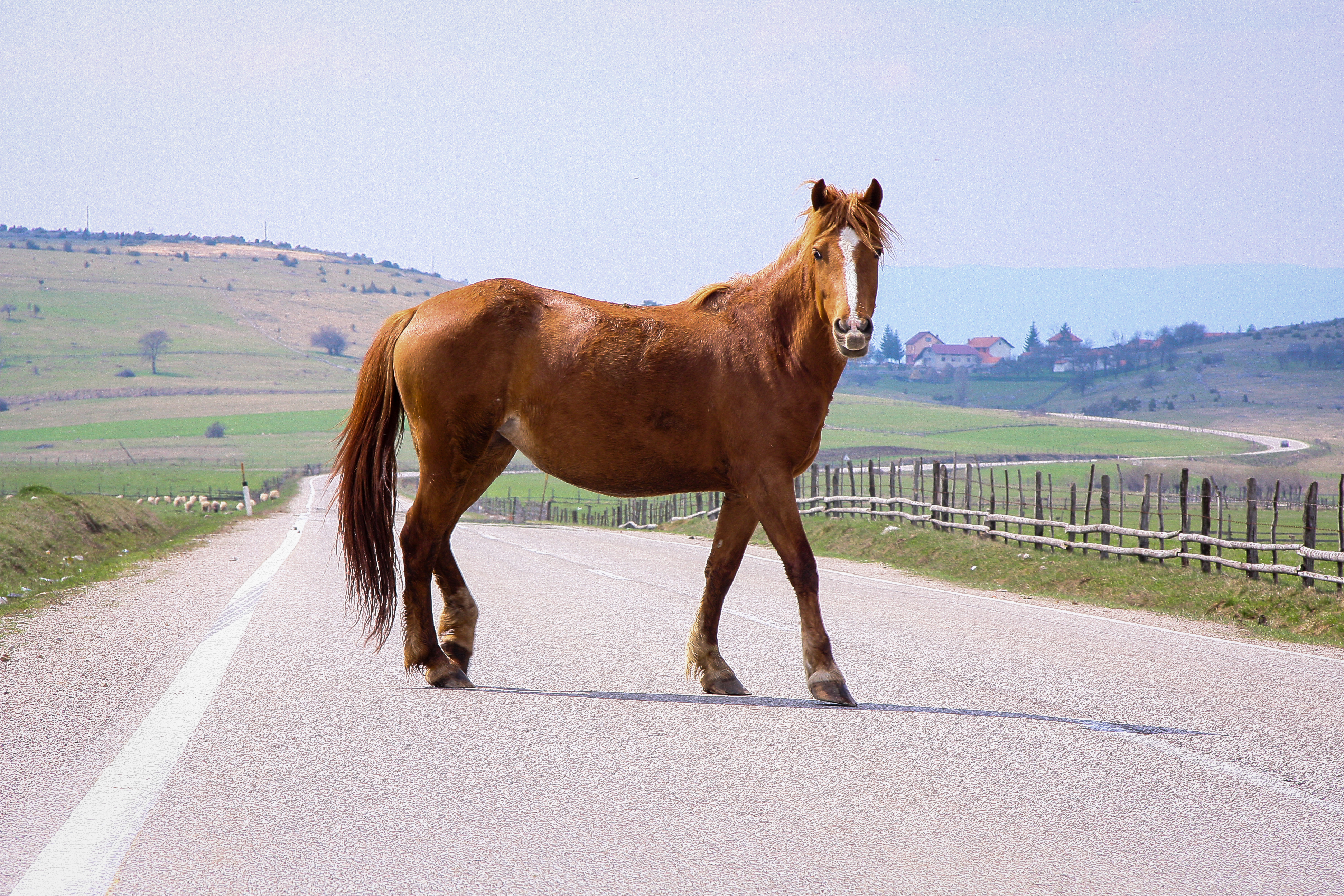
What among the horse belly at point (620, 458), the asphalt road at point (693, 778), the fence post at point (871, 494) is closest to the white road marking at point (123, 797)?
the asphalt road at point (693, 778)

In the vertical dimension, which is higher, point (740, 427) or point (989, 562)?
point (740, 427)

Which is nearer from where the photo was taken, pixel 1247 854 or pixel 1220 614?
pixel 1247 854

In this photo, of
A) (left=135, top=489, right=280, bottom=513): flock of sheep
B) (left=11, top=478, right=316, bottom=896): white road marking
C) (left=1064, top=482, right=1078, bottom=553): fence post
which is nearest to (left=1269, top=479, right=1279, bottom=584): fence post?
(left=1064, top=482, right=1078, bottom=553): fence post

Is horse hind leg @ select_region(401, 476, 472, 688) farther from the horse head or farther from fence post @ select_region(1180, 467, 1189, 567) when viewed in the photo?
fence post @ select_region(1180, 467, 1189, 567)

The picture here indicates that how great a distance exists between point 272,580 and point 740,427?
793 cm

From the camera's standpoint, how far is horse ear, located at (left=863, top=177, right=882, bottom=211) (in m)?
5.85

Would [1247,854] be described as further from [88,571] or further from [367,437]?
[88,571]

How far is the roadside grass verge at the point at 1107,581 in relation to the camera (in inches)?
456

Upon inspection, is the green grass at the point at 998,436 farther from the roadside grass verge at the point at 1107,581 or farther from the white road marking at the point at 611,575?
the white road marking at the point at 611,575

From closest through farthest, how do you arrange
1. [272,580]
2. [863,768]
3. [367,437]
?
1. [863,768]
2. [367,437]
3. [272,580]

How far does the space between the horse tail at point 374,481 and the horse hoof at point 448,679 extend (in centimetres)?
36

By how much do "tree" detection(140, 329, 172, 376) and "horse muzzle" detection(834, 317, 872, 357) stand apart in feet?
594

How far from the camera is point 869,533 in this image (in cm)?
2409

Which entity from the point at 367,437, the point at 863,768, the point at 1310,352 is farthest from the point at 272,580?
the point at 1310,352
